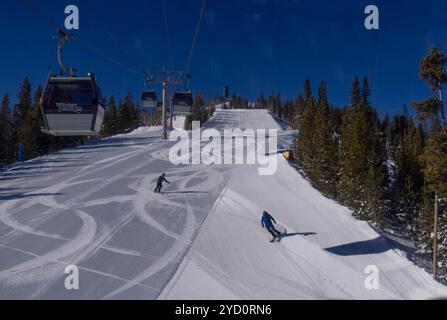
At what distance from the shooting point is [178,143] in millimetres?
50344

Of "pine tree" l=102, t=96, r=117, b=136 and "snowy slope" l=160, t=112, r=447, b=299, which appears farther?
"pine tree" l=102, t=96, r=117, b=136

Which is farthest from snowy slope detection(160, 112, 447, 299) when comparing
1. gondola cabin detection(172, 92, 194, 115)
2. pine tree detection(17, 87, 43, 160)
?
pine tree detection(17, 87, 43, 160)

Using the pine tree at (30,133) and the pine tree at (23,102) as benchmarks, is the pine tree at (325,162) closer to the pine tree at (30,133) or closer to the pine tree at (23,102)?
the pine tree at (30,133)

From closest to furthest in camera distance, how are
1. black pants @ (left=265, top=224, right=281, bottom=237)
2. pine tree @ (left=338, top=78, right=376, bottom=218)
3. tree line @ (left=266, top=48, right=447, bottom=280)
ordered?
black pants @ (left=265, top=224, right=281, bottom=237), tree line @ (left=266, top=48, right=447, bottom=280), pine tree @ (left=338, top=78, right=376, bottom=218)

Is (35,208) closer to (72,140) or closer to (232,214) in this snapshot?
(232,214)

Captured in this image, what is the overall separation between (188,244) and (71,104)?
24.4 feet

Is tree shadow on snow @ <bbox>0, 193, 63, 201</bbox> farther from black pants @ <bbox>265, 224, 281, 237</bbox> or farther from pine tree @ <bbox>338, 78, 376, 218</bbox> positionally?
pine tree @ <bbox>338, 78, 376, 218</bbox>

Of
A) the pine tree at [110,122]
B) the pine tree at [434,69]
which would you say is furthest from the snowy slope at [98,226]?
the pine tree at [110,122]

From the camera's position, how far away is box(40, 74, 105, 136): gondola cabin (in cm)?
1235

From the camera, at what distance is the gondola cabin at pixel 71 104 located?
40.5 feet

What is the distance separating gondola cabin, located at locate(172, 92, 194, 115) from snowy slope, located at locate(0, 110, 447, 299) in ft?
44.3

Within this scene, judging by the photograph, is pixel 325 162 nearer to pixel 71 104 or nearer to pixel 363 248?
pixel 363 248

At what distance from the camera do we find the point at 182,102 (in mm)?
39219
